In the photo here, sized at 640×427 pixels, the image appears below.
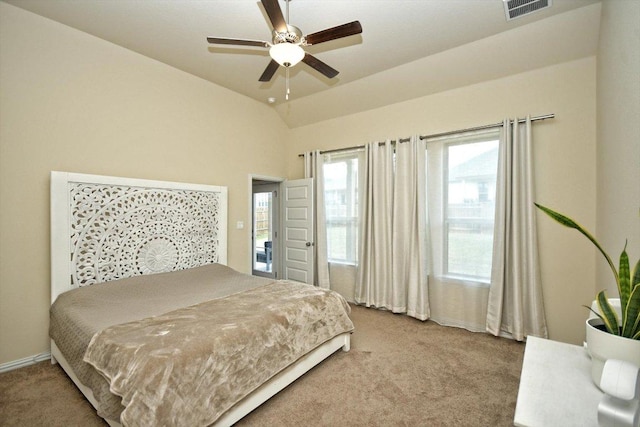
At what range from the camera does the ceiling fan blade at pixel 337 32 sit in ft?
5.83

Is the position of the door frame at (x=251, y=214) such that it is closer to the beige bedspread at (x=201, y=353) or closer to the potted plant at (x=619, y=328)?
the beige bedspread at (x=201, y=353)

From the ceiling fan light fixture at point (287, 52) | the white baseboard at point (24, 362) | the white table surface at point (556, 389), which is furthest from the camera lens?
the white baseboard at point (24, 362)

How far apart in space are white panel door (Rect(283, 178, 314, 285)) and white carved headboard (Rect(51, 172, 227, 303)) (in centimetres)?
122

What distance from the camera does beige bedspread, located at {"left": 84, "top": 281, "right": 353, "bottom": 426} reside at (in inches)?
55.9

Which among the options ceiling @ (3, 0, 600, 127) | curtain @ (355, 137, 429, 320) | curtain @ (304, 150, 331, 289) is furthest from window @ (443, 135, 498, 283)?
curtain @ (304, 150, 331, 289)

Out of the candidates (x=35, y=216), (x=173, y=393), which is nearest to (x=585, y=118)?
(x=173, y=393)

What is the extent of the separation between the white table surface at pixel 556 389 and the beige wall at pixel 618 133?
63cm

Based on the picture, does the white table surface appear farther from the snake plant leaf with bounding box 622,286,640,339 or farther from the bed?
the bed

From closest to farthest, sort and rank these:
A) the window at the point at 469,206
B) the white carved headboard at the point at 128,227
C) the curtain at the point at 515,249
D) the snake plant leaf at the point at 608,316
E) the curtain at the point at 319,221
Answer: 1. the snake plant leaf at the point at 608,316
2. the white carved headboard at the point at 128,227
3. the curtain at the point at 515,249
4. the window at the point at 469,206
5. the curtain at the point at 319,221

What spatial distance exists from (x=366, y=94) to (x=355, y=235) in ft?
6.57

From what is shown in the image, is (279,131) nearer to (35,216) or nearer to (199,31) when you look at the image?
(199,31)

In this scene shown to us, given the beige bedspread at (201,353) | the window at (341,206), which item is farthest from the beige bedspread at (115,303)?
the window at (341,206)

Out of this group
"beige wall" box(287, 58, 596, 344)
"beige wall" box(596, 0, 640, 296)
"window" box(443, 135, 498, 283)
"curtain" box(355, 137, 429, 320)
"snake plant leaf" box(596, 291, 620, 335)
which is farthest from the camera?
"curtain" box(355, 137, 429, 320)

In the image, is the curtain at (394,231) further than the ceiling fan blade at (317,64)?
Yes
